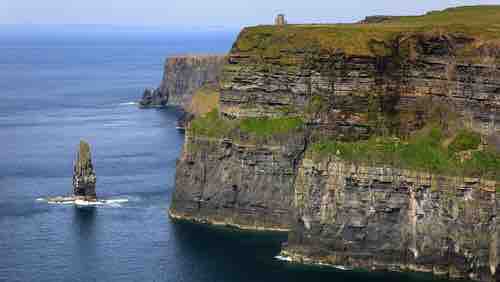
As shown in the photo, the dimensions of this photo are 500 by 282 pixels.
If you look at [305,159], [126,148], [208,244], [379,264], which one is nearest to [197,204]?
[208,244]

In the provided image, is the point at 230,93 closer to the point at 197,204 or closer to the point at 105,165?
the point at 197,204

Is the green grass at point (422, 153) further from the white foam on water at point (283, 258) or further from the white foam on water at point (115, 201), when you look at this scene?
the white foam on water at point (115, 201)

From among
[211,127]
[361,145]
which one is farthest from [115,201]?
[361,145]

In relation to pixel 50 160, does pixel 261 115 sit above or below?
above

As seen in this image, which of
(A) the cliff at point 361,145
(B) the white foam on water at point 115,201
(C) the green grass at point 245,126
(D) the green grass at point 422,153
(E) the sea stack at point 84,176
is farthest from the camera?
(B) the white foam on water at point 115,201

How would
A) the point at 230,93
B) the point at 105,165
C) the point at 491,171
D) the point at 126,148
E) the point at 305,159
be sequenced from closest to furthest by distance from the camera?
the point at 491,171, the point at 305,159, the point at 230,93, the point at 105,165, the point at 126,148

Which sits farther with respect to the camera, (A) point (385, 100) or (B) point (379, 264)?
(A) point (385, 100)

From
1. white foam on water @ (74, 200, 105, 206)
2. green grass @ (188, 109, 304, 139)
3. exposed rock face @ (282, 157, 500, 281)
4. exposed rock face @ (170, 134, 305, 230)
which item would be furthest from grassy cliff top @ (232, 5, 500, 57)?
white foam on water @ (74, 200, 105, 206)

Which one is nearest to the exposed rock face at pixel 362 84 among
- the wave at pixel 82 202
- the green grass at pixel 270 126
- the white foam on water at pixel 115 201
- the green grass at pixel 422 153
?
the green grass at pixel 270 126
